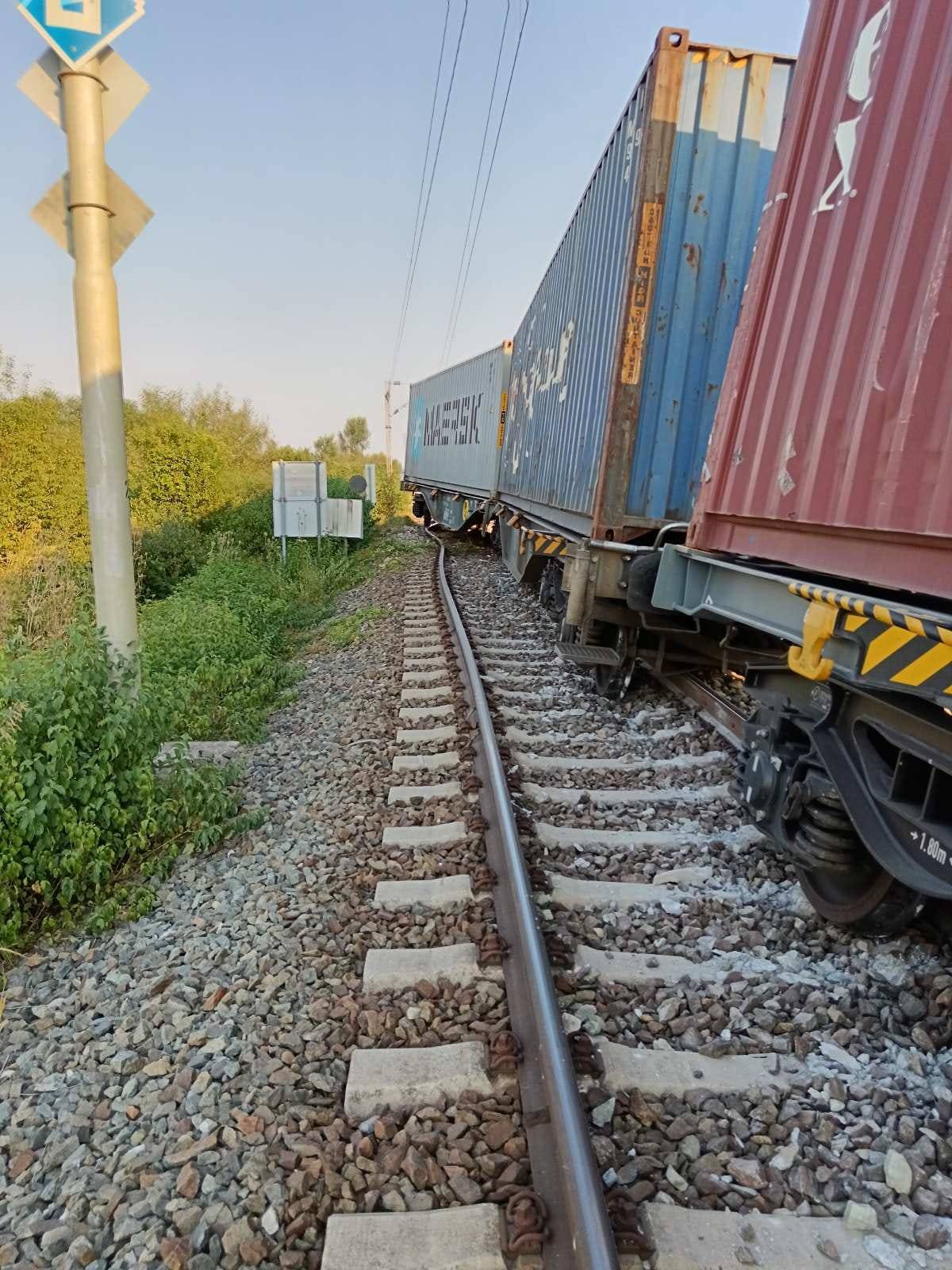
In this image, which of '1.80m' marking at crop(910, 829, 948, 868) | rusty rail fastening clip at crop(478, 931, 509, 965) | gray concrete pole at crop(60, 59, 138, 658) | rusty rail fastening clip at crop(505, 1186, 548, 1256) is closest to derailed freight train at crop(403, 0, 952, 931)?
'1.80m' marking at crop(910, 829, 948, 868)

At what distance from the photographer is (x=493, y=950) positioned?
273 cm

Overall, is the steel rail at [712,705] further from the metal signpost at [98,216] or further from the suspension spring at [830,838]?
the metal signpost at [98,216]

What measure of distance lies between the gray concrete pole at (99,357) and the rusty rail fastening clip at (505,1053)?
2.66 meters

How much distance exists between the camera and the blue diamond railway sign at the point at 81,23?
10.5 feet

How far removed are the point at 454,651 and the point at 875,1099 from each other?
501cm

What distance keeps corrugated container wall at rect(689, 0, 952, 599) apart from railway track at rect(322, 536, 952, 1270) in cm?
147

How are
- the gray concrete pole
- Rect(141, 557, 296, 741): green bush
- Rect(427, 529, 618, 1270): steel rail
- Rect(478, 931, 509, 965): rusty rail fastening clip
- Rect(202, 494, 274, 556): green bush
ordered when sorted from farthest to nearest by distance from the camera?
Rect(202, 494, 274, 556): green bush
Rect(141, 557, 296, 741): green bush
the gray concrete pole
Rect(478, 931, 509, 965): rusty rail fastening clip
Rect(427, 529, 618, 1270): steel rail

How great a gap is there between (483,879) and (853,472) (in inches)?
83.6

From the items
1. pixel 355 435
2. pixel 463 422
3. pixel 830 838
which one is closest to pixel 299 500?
pixel 463 422

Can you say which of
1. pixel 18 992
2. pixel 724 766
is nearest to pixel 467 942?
pixel 18 992

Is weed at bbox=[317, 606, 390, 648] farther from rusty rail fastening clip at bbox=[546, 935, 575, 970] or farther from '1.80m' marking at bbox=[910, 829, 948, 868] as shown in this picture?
'1.80m' marking at bbox=[910, 829, 948, 868]

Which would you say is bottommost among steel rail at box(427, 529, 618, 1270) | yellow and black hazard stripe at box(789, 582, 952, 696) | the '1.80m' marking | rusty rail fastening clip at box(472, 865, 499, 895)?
rusty rail fastening clip at box(472, 865, 499, 895)

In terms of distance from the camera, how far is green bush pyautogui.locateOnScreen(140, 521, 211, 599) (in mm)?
16359

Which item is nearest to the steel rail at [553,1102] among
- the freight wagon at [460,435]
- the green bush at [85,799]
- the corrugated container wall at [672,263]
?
the green bush at [85,799]
